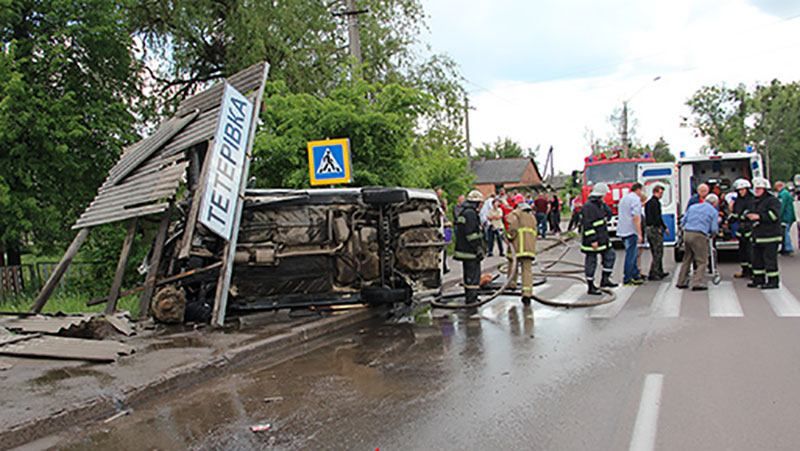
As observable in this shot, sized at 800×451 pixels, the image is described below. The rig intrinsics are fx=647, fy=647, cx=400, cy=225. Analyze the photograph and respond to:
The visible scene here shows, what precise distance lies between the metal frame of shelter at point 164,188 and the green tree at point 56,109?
7.72m

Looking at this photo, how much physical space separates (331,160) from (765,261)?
733 cm

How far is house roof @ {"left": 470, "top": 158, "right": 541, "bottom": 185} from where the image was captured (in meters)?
79.7

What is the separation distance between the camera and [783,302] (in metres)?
9.20

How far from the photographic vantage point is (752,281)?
10984mm

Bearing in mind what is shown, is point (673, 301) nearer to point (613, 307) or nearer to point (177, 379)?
point (613, 307)

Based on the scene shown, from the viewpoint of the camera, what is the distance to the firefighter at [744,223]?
11367 millimetres

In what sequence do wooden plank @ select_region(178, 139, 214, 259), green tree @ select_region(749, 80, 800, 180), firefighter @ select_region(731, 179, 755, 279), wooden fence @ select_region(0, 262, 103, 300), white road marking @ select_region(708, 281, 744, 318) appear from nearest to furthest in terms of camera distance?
wooden plank @ select_region(178, 139, 214, 259) → white road marking @ select_region(708, 281, 744, 318) → firefighter @ select_region(731, 179, 755, 279) → wooden fence @ select_region(0, 262, 103, 300) → green tree @ select_region(749, 80, 800, 180)

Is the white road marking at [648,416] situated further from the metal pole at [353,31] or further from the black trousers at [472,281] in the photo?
the metal pole at [353,31]

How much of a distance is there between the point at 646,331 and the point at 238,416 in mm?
4924

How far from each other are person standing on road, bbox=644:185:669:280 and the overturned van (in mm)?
5389

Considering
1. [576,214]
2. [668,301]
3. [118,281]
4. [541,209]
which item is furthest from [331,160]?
[576,214]

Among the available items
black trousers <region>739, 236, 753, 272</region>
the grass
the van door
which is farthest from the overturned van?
the van door

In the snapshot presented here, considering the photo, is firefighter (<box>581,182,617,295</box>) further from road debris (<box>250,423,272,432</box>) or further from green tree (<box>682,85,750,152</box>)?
green tree (<box>682,85,750,152</box>)

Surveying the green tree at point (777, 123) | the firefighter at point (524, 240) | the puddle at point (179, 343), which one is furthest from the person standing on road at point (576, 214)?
the green tree at point (777, 123)
